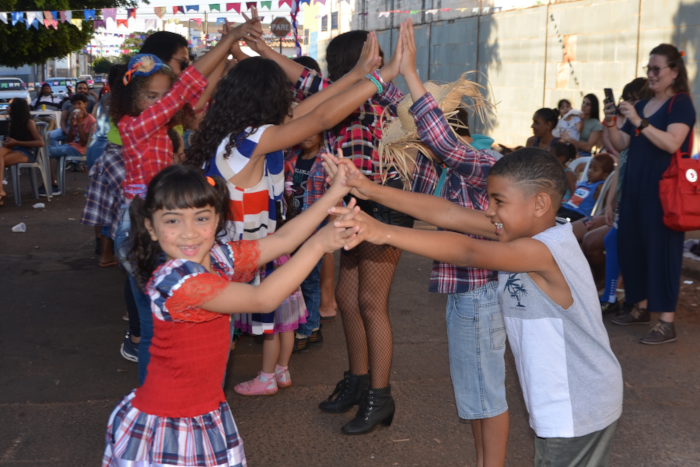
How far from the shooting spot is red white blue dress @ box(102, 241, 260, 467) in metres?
2.17

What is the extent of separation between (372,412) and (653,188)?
274 centimetres

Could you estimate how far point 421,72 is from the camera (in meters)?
19.1

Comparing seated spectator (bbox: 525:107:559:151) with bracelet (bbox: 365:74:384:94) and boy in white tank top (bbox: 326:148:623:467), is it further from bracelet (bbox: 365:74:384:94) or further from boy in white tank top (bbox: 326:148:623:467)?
boy in white tank top (bbox: 326:148:623:467)

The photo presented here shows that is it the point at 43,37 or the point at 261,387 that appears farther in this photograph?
the point at 43,37

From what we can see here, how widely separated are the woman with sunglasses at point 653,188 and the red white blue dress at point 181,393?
3.60 metres

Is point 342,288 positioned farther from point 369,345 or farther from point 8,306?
point 8,306

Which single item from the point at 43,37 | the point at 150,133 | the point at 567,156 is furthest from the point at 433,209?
the point at 43,37

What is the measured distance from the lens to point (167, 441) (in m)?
2.19

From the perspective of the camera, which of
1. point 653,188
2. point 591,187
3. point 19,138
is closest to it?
point 653,188

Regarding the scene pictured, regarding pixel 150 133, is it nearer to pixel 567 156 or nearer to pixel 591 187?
pixel 591 187

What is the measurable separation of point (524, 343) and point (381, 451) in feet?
4.65

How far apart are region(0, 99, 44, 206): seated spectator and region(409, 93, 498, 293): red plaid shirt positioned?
29.5ft

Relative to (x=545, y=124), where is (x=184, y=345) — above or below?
below

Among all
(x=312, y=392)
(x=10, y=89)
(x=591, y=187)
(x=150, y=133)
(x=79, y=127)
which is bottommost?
(x=312, y=392)
